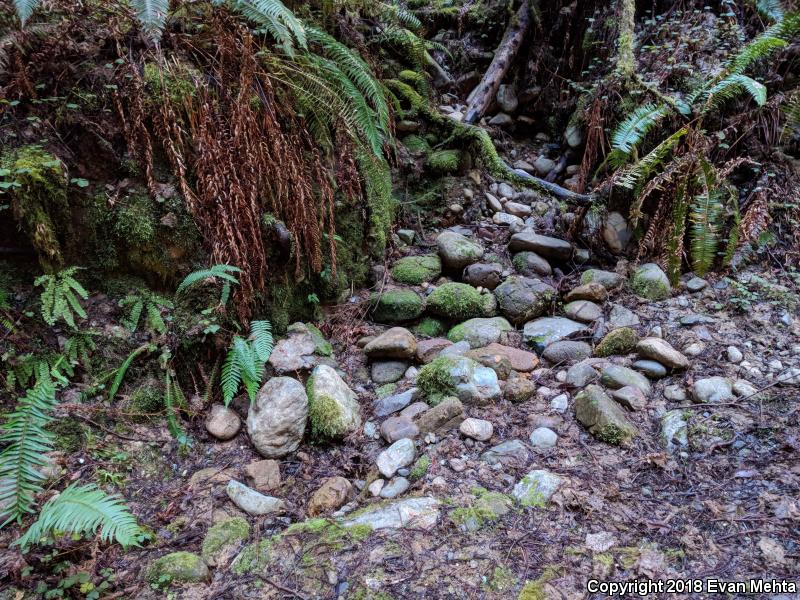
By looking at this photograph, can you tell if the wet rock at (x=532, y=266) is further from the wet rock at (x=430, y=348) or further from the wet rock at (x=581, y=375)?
the wet rock at (x=581, y=375)

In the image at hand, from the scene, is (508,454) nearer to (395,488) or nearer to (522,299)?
(395,488)

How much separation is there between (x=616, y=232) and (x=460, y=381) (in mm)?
2219

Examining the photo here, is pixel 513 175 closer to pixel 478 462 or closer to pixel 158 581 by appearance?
pixel 478 462

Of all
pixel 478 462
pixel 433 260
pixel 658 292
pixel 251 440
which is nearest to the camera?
pixel 478 462

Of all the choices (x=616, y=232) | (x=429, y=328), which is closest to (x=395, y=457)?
(x=429, y=328)

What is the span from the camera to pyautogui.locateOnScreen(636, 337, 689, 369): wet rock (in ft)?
8.63

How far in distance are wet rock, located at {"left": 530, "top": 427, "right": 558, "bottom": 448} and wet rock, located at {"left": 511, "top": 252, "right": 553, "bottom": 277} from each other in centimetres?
178

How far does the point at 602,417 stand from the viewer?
2281 millimetres

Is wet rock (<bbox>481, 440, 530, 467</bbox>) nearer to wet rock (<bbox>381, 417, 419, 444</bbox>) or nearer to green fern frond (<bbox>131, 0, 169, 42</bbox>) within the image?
wet rock (<bbox>381, 417, 419, 444</bbox>)

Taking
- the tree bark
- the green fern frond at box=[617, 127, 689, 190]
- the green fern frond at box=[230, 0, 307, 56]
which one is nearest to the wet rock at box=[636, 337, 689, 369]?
the green fern frond at box=[617, 127, 689, 190]

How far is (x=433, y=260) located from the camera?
12.9 feet

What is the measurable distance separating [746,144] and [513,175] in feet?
6.34

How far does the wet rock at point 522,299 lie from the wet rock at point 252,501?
7.06ft

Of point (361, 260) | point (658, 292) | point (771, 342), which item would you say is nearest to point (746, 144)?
point (658, 292)
